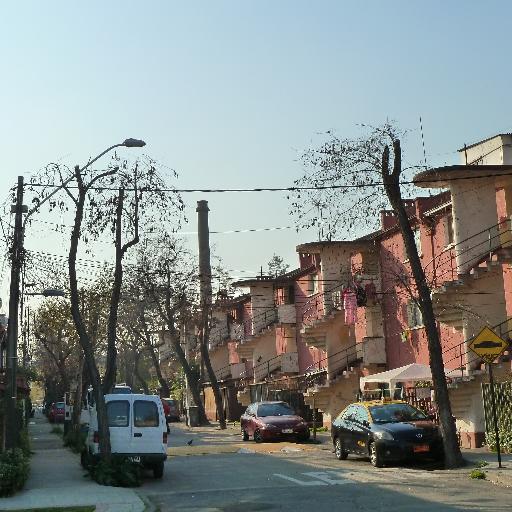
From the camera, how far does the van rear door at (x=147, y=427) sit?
21.6 m

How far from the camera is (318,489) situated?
17078mm

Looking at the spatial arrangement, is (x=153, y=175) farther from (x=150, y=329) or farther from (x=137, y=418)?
(x=150, y=329)

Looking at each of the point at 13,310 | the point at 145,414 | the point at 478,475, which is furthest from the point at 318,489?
the point at 13,310

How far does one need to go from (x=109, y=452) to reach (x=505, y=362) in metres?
11.9

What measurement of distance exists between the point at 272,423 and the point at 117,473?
15.3 metres

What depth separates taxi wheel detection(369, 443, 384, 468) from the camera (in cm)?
2171

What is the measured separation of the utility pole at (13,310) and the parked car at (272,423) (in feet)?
41.9

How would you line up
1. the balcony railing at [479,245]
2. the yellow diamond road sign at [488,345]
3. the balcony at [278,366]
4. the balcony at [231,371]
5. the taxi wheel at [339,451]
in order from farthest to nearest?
the balcony at [231,371] < the balcony at [278,366] < the balcony railing at [479,245] < the taxi wheel at [339,451] < the yellow diamond road sign at [488,345]

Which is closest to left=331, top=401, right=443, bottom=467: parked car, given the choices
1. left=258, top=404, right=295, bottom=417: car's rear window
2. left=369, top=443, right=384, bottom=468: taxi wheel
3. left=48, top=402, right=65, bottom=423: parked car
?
left=369, top=443, right=384, bottom=468: taxi wheel

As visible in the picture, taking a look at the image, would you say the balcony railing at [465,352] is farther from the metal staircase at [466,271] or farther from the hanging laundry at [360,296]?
the hanging laundry at [360,296]

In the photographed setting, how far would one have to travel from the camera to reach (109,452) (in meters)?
20.9

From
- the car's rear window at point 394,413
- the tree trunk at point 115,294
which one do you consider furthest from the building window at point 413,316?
the tree trunk at point 115,294

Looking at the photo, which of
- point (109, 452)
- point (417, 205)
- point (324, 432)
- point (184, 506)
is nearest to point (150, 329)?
point (324, 432)

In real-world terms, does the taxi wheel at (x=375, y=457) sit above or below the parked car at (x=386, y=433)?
below
